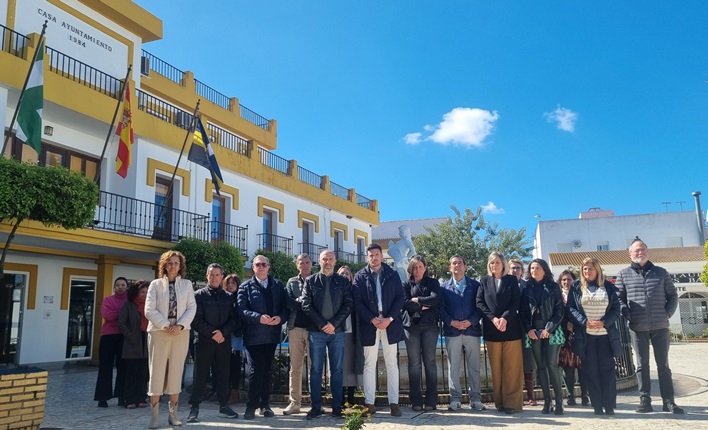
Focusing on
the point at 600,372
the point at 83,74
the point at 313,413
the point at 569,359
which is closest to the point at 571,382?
the point at 569,359

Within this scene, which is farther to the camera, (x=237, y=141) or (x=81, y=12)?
(x=237, y=141)

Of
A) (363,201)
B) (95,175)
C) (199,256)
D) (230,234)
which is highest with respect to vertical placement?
(363,201)

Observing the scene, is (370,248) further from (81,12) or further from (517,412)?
(81,12)

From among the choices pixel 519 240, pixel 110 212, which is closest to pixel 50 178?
pixel 110 212

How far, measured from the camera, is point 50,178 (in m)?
9.86

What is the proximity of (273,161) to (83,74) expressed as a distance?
9.16m

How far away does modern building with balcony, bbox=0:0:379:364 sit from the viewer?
13.4 meters

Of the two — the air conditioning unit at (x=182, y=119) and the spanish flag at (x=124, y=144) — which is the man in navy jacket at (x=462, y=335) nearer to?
the spanish flag at (x=124, y=144)

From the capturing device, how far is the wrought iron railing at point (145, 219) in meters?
14.5

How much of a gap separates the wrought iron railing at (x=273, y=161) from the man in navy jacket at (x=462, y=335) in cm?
1654

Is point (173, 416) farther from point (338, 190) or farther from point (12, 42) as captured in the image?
point (338, 190)

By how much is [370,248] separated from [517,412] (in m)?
2.66

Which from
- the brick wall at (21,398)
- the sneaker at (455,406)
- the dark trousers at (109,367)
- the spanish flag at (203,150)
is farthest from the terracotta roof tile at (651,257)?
the brick wall at (21,398)

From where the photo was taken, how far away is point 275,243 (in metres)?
22.4
